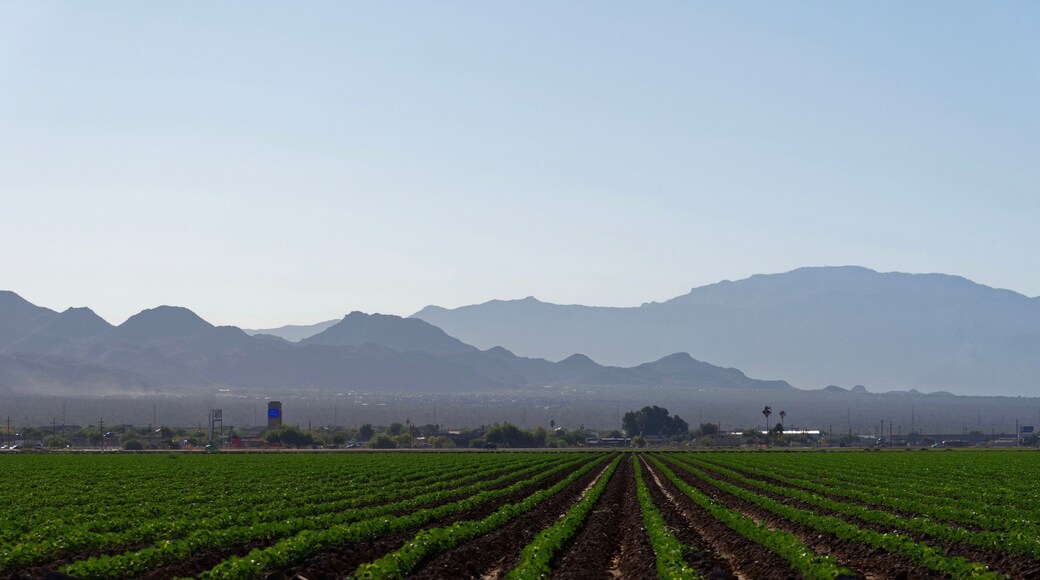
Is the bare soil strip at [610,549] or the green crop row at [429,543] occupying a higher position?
the green crop row at [429,543]

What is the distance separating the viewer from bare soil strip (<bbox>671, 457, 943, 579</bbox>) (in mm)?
26500

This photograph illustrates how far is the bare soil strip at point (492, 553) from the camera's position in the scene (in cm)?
2644

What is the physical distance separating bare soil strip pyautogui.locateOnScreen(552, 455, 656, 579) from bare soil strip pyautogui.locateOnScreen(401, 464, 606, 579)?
4.62ft

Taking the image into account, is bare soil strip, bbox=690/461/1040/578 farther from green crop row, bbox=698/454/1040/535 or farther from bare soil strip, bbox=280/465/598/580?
bare soil strip, bbox=280/465/598/580

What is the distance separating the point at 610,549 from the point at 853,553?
6813 millimetres

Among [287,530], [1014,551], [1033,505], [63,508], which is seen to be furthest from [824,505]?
[63,508]

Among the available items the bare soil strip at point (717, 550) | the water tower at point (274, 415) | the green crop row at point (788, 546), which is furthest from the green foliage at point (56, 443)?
the green crop row at point (788, 546)

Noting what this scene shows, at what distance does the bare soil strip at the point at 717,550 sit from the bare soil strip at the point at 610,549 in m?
1.22

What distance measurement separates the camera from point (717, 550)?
32469 millimetres

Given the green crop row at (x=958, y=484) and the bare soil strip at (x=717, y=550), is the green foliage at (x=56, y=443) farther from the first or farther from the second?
the bare soil strip at (x=717, y=550)

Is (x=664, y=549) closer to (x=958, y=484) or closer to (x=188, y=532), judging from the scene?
(x=188, y=532)

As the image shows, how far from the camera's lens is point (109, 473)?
75.2m

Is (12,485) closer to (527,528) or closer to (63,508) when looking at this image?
(63,508)

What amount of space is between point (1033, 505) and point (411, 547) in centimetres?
2816
